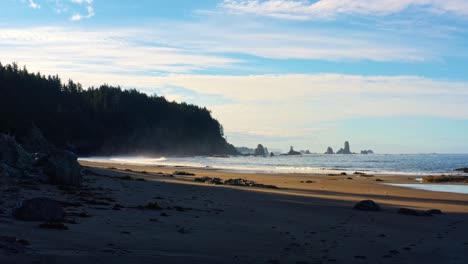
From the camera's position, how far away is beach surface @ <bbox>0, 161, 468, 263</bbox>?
778 centimetres

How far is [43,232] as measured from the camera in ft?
27.7

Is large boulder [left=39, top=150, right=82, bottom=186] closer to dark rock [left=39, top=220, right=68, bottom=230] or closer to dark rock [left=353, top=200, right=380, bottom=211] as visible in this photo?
dark rock [left=39, top=220, right=68, bottom=230]

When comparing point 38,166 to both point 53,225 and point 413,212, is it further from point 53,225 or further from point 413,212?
point 413,212

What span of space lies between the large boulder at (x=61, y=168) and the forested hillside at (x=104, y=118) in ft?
162

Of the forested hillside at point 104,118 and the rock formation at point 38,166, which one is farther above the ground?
the forested hillside at point 104,118

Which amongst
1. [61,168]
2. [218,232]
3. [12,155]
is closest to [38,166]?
[61,168]

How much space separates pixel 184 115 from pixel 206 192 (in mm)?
148941

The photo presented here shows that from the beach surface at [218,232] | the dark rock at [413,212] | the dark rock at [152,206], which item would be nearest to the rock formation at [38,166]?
the beach surface at [218,232]

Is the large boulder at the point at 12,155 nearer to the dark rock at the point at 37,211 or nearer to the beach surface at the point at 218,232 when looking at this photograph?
the beach surface at the point at 218,232

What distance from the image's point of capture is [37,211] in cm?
953

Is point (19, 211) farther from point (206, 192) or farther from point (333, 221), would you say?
point (206, 192)

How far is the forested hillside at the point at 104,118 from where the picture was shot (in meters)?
92.8

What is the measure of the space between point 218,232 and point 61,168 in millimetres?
8942

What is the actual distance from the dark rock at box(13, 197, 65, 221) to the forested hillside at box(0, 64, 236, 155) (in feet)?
190
